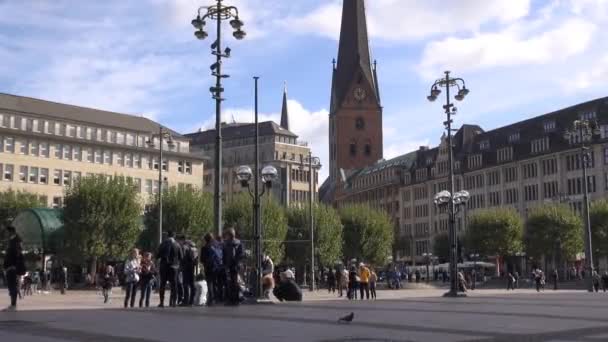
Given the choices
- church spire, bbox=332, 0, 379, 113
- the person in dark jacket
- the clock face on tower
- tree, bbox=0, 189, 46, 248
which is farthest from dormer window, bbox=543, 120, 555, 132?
the person in dark jacket

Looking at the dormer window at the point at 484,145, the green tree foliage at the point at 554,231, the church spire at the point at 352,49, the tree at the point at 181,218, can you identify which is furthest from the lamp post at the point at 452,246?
the church spire at the point at 352,49

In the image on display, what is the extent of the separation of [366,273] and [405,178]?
107 metres

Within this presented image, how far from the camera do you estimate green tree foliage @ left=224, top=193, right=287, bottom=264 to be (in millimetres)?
74562

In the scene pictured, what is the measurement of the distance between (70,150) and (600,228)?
63.1m

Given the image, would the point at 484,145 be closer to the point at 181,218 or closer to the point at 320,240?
the point at 320,240

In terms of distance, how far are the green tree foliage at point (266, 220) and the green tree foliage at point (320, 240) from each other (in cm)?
233

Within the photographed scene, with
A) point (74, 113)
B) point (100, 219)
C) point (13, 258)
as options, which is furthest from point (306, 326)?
point (74, 113)

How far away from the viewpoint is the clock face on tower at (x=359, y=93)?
15912cm

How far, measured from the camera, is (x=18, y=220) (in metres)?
67.8

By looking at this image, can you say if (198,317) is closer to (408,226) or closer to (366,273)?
(366,273)

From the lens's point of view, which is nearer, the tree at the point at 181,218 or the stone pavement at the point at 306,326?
the stone pavement at the point at 306,326

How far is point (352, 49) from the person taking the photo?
153000 mm

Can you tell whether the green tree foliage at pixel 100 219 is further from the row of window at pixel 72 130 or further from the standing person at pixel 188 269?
the standing person at pixel 188 269

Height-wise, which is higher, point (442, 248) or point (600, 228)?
point (600, 228)
